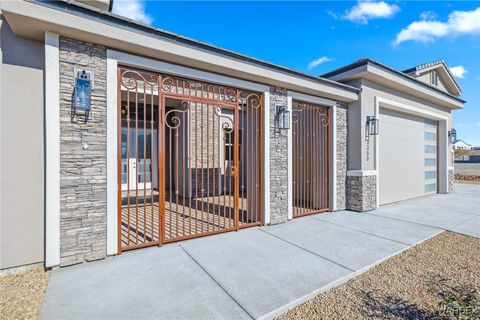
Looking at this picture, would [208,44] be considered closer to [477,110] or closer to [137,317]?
[137,317]

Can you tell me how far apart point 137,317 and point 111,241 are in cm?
174

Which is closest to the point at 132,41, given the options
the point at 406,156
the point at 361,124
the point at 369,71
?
the point at 369,71

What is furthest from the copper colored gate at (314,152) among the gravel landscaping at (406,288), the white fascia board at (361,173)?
the gravel landscaping at (406,288)

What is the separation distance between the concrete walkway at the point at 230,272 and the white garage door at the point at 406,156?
8.96 ft

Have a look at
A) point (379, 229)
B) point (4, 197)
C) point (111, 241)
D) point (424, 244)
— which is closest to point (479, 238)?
point (424, 244)

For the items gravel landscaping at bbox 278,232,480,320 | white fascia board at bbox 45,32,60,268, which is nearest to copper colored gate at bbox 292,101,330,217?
gravel landscaping at bbox 278,232,480,320

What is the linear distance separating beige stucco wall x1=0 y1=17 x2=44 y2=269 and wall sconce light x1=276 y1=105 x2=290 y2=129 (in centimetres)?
450

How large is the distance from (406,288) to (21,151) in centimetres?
559

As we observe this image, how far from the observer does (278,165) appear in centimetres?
577

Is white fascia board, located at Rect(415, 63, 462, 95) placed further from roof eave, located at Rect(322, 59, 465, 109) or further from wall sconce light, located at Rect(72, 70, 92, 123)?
wall sconce light, located at Rect(72, 70, 92, 123)

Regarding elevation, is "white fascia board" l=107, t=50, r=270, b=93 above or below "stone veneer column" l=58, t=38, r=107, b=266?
above

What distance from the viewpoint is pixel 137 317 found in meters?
2.36

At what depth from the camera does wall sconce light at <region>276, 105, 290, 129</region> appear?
222 inches

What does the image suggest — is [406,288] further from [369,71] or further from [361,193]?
[369,71]
